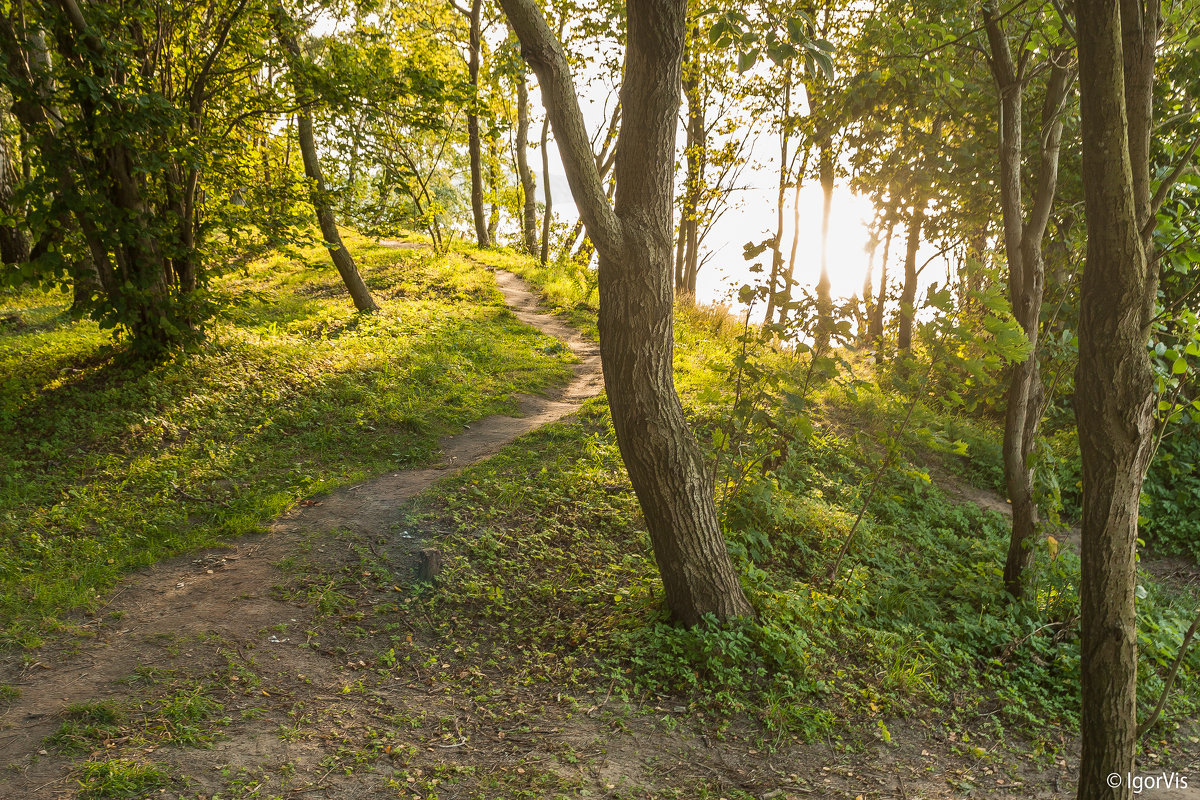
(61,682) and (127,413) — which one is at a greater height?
(127,413)

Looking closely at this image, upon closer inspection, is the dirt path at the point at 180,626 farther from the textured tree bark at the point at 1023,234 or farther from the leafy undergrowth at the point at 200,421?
the textured tree bark at the point at 1023,234

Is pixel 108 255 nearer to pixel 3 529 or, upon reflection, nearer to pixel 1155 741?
pixel 3 529

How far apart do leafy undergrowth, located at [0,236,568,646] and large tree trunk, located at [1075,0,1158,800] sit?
532 centimetres

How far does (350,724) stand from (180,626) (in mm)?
1437

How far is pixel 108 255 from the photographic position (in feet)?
22.3

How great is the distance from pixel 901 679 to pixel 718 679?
1339 millimetres

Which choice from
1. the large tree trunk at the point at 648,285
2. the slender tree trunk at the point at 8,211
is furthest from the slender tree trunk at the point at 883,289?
the slender tree trunk at the point at 8,211

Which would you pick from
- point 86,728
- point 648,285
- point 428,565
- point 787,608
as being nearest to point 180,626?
point 86,728

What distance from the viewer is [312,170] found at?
10.1 meters

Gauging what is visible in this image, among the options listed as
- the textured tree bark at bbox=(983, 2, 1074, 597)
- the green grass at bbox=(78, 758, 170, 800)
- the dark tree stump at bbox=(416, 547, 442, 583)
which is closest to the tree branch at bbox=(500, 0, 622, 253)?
the dark tree stump at bbox=(416, 547, 442, 583)

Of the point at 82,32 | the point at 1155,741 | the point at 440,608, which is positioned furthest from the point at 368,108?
the point at 1155,741

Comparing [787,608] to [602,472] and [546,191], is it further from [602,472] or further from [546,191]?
[546,191]

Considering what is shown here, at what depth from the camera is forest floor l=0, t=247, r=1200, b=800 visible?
3.02 m

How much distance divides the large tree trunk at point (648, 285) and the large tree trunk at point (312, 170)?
5512 mm
